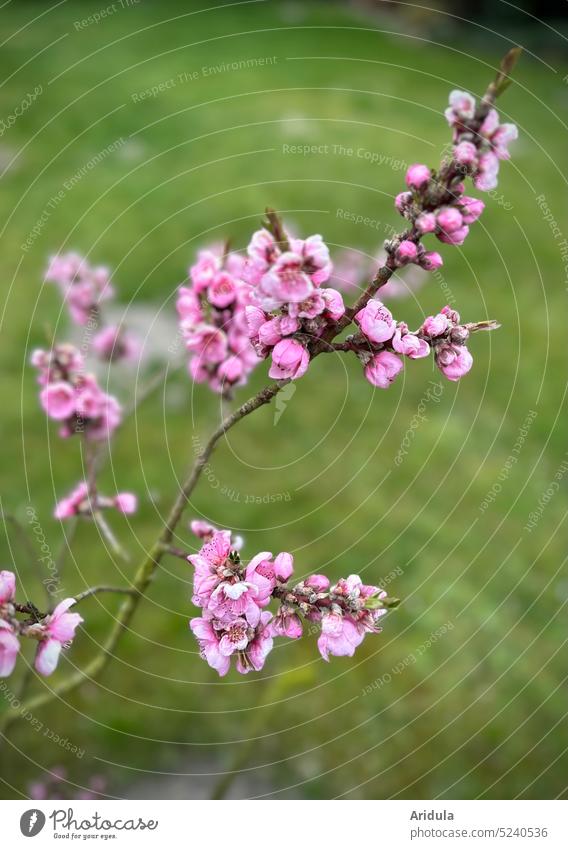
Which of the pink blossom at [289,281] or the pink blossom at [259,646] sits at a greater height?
the pink blossom at [289,281]

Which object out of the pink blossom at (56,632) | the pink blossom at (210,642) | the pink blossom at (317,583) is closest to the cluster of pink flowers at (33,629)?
the pink blossom at (56,632)

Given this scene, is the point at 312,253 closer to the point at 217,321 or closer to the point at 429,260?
the point at 429,260

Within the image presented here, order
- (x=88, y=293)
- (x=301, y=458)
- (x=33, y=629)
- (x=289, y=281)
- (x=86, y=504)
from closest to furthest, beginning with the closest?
(x=289, y=281), (x=33, y=629), (x=86, y=504), (x=88, y=293), (x=301, y=458)

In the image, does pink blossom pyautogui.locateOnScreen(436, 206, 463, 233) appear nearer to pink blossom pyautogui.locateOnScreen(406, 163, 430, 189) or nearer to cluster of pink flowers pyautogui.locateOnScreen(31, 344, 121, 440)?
pink blossom pyautogui.locateOnScreen(406, 163, 430, 189)

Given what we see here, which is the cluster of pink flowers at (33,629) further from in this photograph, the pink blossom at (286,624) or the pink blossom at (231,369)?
the pink blossom at (231,369)

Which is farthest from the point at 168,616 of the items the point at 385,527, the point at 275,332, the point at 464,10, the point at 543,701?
the point at 464,10

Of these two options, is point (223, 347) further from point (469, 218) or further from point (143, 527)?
point (143, 527)

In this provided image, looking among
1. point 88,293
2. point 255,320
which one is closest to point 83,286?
point 88,293
